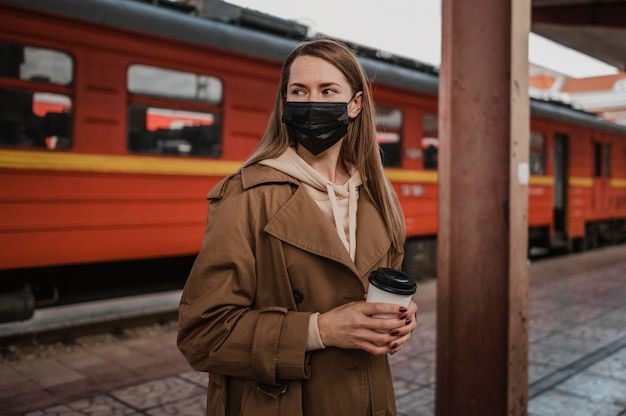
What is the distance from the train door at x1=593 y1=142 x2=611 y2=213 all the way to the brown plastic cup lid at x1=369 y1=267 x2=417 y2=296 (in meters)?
13.6

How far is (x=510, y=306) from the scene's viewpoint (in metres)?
2.89

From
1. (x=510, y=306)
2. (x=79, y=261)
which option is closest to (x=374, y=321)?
(x=510, y=306)

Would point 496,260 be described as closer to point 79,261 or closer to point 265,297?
point 265,297

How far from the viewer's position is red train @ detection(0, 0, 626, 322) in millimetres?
4914

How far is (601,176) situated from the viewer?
1379cm

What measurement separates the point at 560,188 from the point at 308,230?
12521 mm

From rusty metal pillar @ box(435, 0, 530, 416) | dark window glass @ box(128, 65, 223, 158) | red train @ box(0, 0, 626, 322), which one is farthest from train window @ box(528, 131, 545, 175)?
rusty metal pillar @ box(435, 0, 530, 416)

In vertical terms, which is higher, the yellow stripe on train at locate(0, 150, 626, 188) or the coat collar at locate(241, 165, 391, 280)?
the yellow stripe on train at locate(0, 150, 626, 188)

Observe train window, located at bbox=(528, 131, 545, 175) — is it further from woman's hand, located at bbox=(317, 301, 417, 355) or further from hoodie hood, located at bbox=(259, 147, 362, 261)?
woman's hand, located at bbox=(317, 301, 417, 355)

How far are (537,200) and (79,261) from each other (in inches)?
334

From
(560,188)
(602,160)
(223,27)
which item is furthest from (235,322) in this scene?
(602,160)

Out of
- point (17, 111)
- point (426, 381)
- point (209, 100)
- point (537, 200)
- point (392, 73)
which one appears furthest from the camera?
point (537, 200)

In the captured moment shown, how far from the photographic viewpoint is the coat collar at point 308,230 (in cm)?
147

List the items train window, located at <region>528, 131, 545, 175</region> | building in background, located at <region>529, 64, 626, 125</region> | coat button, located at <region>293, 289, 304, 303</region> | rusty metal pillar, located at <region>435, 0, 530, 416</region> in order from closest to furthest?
coat button, located at <region>293, 289, 304, 303</region>
rusty metal pillar, located at <region>435, 0, 530, 416</region>
train window, located at <region>528, 131, 545, 175</region>
building in background, located at <region>529, 64, 626, 125</region>
